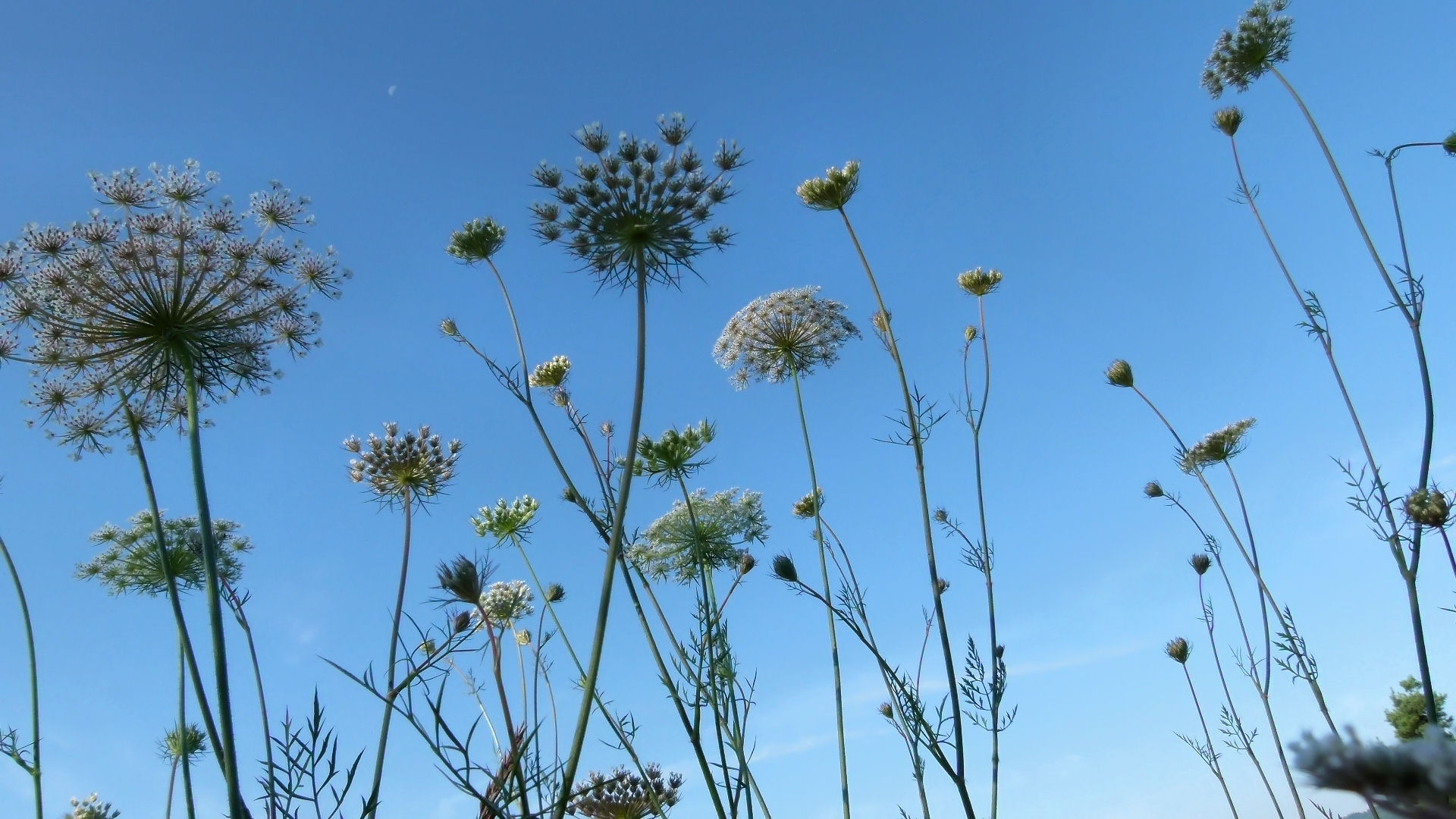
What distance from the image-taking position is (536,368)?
7.37 m

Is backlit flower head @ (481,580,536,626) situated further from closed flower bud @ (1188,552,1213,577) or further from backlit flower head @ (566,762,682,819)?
closed flower bud @ (1188,552,1213,577)

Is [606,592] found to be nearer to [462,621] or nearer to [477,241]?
[462,621]

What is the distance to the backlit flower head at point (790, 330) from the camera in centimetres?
880

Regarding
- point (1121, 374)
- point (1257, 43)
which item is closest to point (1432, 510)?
point (1121, 374)

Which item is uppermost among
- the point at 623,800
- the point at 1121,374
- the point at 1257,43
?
the point at 1257,43

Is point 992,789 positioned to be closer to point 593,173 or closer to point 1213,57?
point 593,173

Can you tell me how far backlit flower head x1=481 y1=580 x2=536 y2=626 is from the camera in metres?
6.30

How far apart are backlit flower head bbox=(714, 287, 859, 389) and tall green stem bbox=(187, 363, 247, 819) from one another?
18.1 ft

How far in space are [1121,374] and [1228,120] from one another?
2654 mm

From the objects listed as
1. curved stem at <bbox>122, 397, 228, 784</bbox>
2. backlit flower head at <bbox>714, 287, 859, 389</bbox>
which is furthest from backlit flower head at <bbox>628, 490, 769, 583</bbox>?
curved stem at <bbox>122, 397, 228, 784</bbox>

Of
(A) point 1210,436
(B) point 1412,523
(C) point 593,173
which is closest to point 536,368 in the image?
(C) point 593,173

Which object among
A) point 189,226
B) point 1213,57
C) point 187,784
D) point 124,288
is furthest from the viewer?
point 1213,57

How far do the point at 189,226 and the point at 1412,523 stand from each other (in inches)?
350

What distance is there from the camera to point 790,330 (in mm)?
8805
